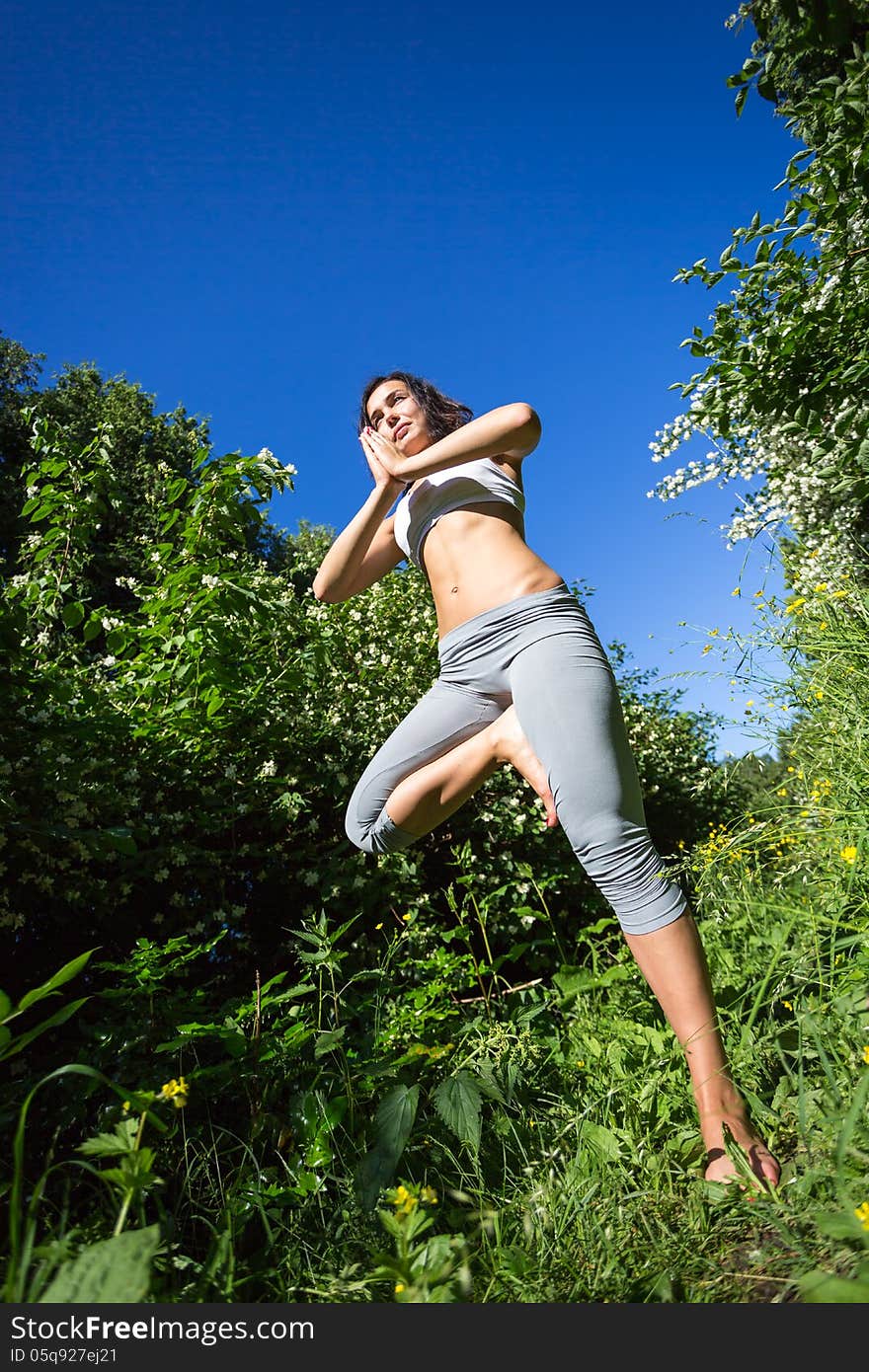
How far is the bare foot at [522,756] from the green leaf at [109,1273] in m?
1.09

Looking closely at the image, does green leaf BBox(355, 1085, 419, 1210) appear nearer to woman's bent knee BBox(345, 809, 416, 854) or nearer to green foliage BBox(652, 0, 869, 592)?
woman's bent knee BBox(345, 809, 416, 854)

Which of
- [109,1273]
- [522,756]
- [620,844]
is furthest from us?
[522,756]

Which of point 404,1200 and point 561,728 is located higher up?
point 561,728

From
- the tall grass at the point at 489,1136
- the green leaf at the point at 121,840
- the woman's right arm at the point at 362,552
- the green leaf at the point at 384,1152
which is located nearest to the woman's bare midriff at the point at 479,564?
the woman's right arm at the point at 362,552

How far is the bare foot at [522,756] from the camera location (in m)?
1.76

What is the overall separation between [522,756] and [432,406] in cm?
129

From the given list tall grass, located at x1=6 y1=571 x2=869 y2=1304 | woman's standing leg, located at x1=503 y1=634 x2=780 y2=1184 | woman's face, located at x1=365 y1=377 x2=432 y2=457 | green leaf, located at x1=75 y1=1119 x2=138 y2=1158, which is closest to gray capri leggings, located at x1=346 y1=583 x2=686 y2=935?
woman's standing leg, located at x1=503 y1=634 x2=780 y2=1184

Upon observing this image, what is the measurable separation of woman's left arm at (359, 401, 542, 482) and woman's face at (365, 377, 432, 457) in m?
0.41

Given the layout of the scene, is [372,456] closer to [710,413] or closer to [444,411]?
[444,411]

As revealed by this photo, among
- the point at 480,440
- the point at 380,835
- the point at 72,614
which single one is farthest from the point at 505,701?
the point at 72,614

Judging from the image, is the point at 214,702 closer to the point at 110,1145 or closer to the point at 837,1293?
the point at 110,1145

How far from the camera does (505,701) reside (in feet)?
6.68

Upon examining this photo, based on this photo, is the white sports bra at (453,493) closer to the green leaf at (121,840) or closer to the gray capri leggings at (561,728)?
the gray capri leggings at (561,728)

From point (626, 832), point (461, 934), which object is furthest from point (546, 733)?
point (461, 934)
